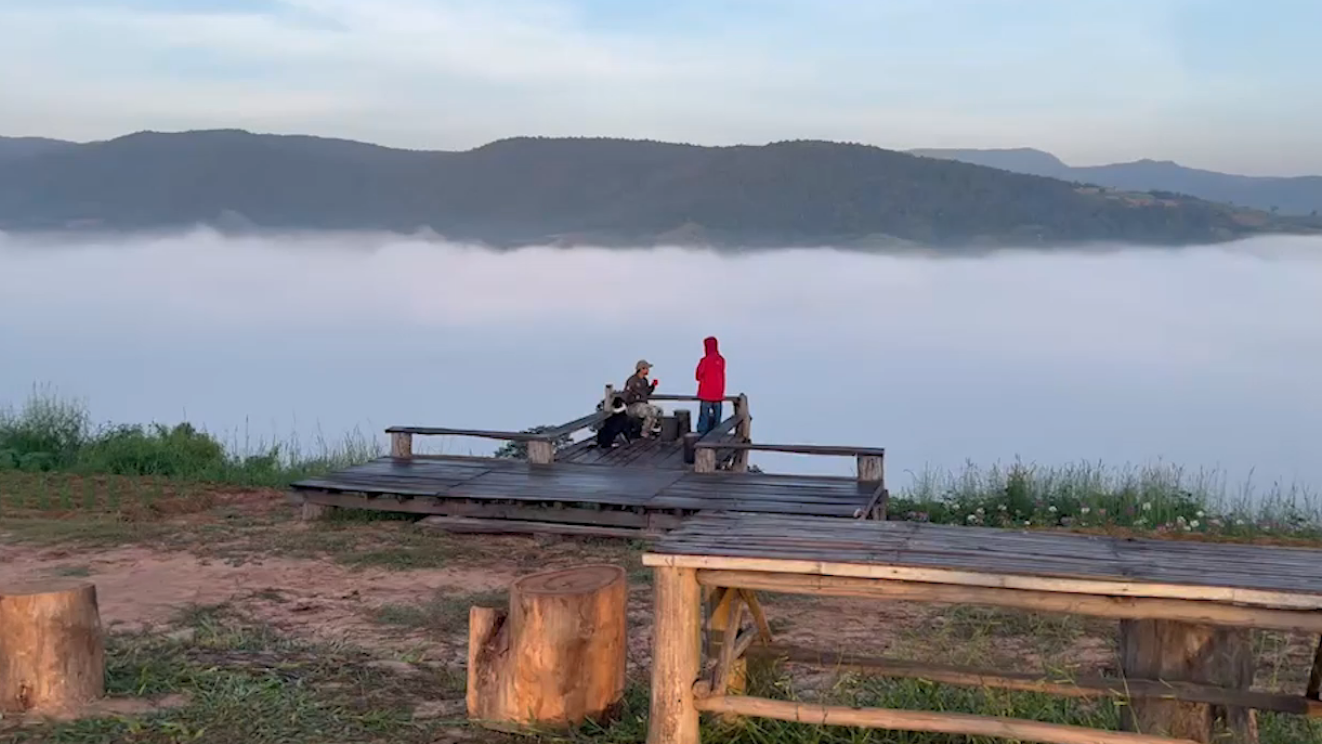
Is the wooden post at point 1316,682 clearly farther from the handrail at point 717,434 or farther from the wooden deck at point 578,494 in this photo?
the handrail at point 717,434

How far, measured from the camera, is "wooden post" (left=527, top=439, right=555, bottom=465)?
12.8 m

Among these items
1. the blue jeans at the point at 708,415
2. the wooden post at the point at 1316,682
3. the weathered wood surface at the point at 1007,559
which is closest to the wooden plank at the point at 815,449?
the blue jeans at the point at 708,415

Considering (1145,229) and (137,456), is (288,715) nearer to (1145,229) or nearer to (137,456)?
(137,456)

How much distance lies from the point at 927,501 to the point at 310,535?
595 cm

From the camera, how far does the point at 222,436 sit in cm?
1712

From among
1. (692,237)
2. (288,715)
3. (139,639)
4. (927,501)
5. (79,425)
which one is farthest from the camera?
(692,237)

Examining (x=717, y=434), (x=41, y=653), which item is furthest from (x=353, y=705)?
(x=717, y=434)

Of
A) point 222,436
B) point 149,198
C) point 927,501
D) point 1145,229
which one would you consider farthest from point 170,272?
point 927,501

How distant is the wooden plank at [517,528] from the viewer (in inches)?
430

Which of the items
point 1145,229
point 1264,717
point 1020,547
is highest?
point 1145,229

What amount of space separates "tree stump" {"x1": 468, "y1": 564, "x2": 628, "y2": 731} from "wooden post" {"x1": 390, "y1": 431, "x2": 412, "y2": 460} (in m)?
7.56

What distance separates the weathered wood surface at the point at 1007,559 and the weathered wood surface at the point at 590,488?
5.15 m

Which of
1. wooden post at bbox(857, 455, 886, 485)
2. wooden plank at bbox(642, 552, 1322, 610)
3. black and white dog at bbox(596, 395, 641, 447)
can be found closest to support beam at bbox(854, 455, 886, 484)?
wooden post at bbox(857, 455, 886, 485)

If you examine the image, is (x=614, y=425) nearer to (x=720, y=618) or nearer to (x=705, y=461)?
(x=705, y=461)
